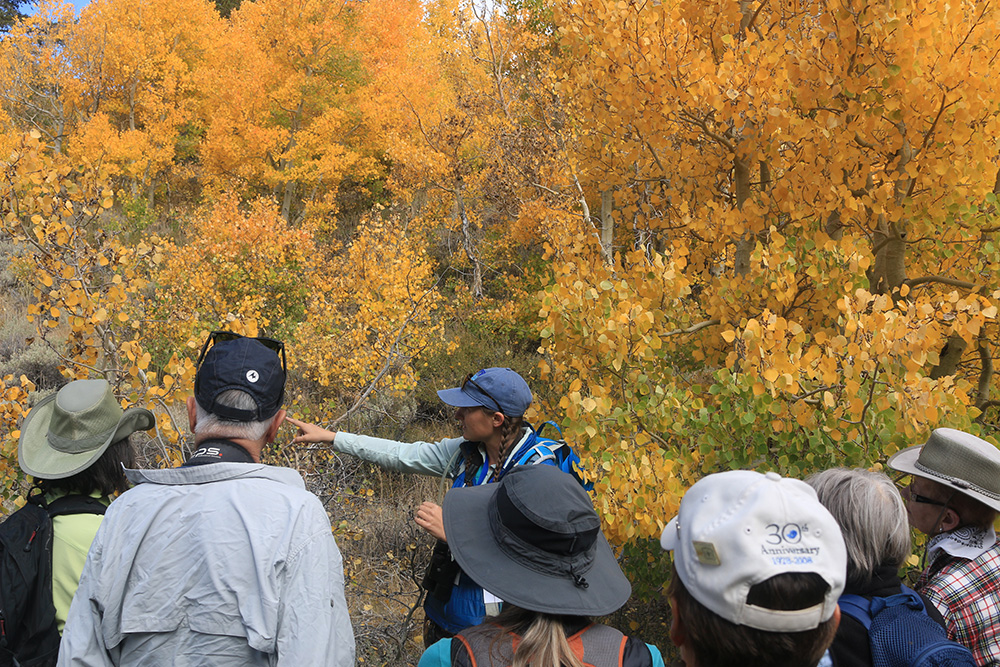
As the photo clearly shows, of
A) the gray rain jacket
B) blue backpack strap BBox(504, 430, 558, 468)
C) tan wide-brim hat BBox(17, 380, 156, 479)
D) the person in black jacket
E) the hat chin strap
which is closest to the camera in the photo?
the hat chin strap

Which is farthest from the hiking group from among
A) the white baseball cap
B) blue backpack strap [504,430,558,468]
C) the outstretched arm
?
the outstretched arm

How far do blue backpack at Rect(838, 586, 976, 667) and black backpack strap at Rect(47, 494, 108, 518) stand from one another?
2048 millimetres

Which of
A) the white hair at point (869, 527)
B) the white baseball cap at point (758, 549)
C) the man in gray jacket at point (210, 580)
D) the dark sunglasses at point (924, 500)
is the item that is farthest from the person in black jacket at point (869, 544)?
the man in gray jacket at point (210, 580)

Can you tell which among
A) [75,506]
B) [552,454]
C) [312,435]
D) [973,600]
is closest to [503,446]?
[552,454]

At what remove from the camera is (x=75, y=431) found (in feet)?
6.50

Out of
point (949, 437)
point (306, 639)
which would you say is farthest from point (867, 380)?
point (306, 639)

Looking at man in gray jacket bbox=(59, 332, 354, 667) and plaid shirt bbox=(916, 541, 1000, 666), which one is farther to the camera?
plaid shirt bbox=(916, 541, 1000, 666)

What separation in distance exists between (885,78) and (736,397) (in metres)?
→ 1.44

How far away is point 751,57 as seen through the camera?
9.66ft

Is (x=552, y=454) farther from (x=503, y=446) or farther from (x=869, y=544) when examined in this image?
(x=869, y=544)

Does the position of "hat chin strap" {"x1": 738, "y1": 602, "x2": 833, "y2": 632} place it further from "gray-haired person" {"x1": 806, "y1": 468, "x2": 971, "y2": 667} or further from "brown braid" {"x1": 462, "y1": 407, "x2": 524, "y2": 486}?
"brown braid" {"x1": 462, "y1": 407, "x2": 524, "y2": 486}

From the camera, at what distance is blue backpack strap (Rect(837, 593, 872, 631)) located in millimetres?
1477

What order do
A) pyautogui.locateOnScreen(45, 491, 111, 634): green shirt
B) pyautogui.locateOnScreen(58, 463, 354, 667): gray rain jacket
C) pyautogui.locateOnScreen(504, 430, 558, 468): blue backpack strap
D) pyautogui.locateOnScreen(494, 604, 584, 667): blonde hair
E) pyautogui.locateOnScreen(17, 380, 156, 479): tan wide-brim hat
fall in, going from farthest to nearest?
pyautogui.locateOnScreen(504, 430, 558, 468): blue backpack strap
pyautogui.locateOnScreen(17, 380, 156, 479): tan wide-brim hat
pyautogui.locateOnScreen(45, 491, 111, 634): green shirt
pyautogui.locateOnScreen(58, 463, 354, 667): gray rain jacket
pyautogui.locateOnScreen(494, 604, 584, 667): blonde hair

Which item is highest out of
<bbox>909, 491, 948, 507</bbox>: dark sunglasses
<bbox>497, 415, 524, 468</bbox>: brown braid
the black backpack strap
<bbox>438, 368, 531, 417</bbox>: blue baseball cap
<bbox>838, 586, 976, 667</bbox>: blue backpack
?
<bbox>438, 368, 531, 417</bbox>: blue baseball cap
